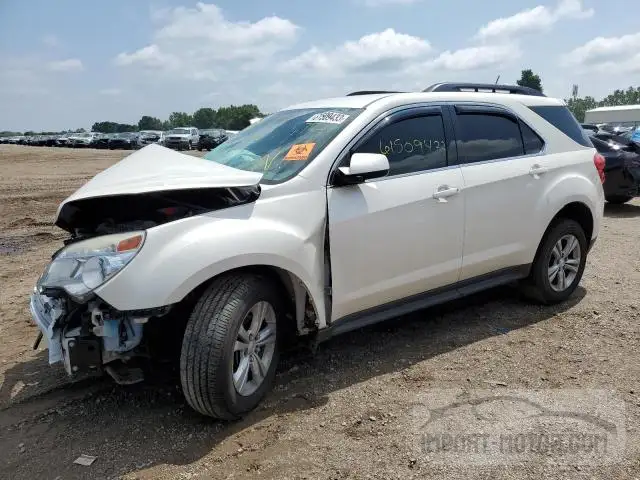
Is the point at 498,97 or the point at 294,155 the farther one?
the point at 498,97

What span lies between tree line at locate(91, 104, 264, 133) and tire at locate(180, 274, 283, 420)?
9585 centimetres

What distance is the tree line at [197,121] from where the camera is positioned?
105 metres

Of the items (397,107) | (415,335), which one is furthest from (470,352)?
(397,107)

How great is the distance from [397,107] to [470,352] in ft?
6.09

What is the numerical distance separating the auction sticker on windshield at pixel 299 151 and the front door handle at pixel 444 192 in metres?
0.97

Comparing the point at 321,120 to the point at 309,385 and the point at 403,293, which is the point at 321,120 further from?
the point at 309,385

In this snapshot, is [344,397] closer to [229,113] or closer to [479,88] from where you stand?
[479,88]

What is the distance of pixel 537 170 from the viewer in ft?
15.0

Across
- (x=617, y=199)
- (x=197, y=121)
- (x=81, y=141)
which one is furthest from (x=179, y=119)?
(x=617, y=199)

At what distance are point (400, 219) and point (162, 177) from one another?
155cm

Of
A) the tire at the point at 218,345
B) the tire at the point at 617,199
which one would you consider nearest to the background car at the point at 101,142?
the tire at the point at 617,199

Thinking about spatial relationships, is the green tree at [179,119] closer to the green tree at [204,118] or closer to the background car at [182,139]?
the green tree at [204,118]

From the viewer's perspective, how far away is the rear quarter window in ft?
15.9

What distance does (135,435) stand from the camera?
3074 millimetres
